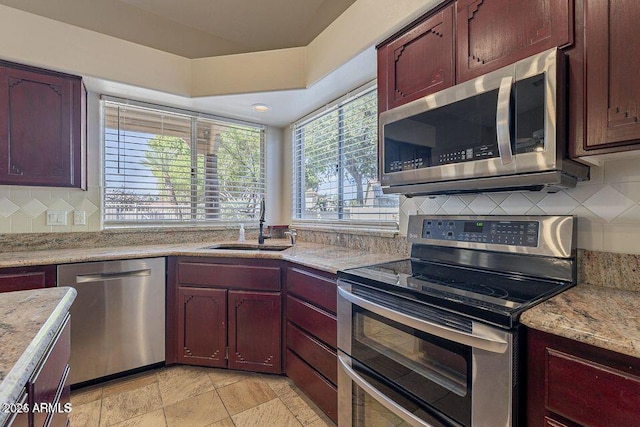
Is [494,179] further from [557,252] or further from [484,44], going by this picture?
[484,44]

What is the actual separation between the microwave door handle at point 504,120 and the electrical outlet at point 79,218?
2897 mm

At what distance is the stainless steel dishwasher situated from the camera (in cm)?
192

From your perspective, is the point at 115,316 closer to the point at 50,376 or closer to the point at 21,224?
the point at 21,224

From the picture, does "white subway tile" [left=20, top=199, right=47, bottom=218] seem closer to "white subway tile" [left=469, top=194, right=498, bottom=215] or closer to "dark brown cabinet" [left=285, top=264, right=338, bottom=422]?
"dark brown cabinet" [left=285, top=264, right=338, bottom=422]

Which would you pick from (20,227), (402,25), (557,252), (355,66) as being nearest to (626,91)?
(557,252)

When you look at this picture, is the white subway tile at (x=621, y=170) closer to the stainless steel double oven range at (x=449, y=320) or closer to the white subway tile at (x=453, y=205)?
the stainless steel double oven range at (x=449, y=320)

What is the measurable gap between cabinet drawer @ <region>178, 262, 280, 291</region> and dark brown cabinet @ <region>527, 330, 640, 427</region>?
154 centimetres

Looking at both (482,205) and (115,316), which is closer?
(482,205)

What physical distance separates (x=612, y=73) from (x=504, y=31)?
420 mm

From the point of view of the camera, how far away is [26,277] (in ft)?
5.75

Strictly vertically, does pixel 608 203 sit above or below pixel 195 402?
above

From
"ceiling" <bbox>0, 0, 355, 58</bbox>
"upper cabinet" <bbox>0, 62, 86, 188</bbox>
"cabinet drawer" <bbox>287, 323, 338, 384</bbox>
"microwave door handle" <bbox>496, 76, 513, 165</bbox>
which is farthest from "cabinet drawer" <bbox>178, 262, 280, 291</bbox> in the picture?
"ceiling" <bbox>0, 0, 355, 58</bbox>

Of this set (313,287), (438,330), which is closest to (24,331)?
(438,330)

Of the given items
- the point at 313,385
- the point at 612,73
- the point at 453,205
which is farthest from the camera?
the point at 313,385
